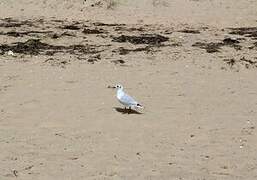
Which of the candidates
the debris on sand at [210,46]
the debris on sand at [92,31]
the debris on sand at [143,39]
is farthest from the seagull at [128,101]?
the debris on sand at [92,31]

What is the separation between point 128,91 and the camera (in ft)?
35.0

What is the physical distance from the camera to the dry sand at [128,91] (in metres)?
7.34

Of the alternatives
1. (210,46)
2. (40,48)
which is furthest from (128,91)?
(210,46)

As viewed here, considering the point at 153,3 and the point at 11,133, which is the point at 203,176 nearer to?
the point at 11,133

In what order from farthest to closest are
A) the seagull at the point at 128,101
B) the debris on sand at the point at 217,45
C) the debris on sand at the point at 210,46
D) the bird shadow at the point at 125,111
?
1. the debris on sand at the point at 217,45
2. the debris on sand at the point at 210,46
3. the bird shadow at the point at 125,111
4. the seagull at the point at 128,101

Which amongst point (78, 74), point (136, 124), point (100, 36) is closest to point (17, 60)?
point (78, 74)

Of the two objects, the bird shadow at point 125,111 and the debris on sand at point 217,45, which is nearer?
the bird shadow at point 125,111

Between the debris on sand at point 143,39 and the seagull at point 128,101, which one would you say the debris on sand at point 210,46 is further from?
the seagull at point 128,101

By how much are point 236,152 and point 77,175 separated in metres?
1.98

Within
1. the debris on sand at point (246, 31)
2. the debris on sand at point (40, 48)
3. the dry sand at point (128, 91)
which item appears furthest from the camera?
the debris on sand at point (246, 31)

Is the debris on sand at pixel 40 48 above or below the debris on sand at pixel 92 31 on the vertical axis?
below

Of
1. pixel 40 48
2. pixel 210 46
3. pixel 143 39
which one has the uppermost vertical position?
pixel 143 39

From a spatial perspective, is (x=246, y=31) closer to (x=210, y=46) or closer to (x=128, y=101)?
(x=210, y=46)

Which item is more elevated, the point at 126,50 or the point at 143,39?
the point at 143,39
